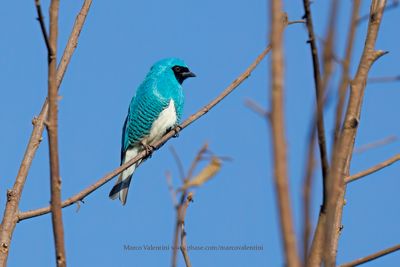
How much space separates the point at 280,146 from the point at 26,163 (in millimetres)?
2317

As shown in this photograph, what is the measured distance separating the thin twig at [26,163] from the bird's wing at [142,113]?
367cm

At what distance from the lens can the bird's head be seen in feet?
24.6

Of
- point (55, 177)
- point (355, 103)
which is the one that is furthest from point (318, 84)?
point (55, 177)

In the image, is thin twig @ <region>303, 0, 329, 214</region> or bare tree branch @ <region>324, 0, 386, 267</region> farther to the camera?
bare tree branch @ <region>324, 0, 386, 267</region>

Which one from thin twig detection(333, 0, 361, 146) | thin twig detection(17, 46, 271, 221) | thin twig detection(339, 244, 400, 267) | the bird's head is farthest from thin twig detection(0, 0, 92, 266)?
the bird's head

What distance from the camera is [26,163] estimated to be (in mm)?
3057

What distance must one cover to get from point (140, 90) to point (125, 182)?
1.13m

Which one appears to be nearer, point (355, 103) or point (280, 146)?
point (280, 146)

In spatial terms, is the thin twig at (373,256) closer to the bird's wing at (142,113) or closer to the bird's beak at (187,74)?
the bird's wing at (142,113)

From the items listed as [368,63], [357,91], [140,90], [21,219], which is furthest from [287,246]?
Result: [140,90]

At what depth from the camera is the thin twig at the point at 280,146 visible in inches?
36.1

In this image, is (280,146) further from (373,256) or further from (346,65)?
(373,256)

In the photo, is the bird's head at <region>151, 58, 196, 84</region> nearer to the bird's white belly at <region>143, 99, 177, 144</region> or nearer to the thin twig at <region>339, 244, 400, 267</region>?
the bird's white belly at <region>143, 99, 177, 144</region>

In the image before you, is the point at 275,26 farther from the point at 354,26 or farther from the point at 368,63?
the point at 368,63
